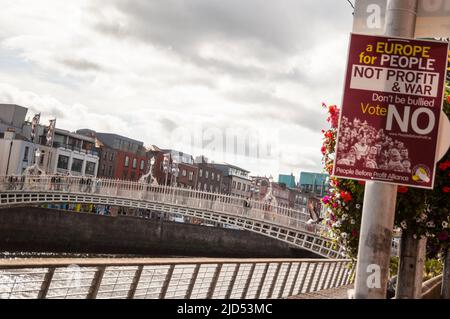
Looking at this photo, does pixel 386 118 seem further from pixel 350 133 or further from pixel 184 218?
pixel 184 218

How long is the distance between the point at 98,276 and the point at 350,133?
11.2 ft

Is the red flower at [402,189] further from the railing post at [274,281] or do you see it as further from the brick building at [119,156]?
the brick building at [119,156]

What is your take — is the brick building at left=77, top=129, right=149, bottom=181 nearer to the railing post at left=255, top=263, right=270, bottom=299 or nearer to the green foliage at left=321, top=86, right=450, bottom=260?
the railing post at left=255, top=263, right=270, bottom=299

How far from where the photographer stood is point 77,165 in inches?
2628

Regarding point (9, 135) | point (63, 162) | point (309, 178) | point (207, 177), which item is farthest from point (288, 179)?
point (9, 135)

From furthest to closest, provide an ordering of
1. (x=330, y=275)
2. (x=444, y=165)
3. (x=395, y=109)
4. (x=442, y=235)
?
1. (x=330, y=275)
2. (x=442, y=235)
3. (x=444, y=165)
4. (x=395, y=109)

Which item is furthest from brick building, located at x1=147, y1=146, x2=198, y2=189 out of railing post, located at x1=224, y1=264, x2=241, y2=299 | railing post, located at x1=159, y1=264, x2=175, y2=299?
railing post, located at x1=159, y1=264, x2=175, y2=299

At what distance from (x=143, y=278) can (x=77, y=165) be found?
60.8 meters

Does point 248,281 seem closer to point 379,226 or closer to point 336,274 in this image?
point 379,226

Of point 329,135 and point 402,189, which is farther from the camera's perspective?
point 329,135

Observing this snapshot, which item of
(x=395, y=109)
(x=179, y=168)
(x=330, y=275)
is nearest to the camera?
(x=395, y=109)

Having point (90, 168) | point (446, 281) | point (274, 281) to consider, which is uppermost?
point (90, 168)

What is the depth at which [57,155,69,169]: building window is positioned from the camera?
64.8 m
